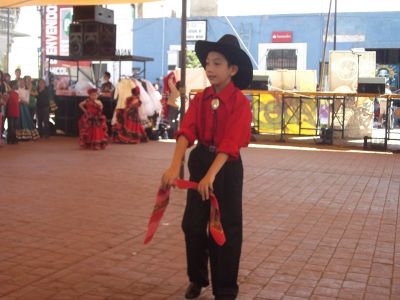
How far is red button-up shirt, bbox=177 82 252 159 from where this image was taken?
344 centimetres

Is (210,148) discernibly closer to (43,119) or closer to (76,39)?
(43,119)

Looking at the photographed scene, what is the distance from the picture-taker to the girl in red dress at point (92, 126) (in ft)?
41.4

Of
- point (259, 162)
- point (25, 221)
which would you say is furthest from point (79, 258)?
point (259, 162)

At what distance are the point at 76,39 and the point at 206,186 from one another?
13.1 metres

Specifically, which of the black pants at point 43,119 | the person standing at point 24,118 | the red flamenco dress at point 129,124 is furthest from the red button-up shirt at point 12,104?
the red flamenco dress at point 129,124

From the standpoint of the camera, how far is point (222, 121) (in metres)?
3.55

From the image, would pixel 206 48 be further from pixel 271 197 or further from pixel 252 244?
pixel 271 197

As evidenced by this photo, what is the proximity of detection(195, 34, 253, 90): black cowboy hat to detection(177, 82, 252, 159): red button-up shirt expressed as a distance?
0.26ft

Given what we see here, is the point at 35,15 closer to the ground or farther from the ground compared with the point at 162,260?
farther from the ground

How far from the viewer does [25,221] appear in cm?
592

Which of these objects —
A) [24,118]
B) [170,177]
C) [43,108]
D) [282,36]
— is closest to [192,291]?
[170,177]

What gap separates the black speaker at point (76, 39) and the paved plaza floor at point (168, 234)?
5930 millimetres

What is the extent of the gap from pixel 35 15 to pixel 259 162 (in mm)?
21508

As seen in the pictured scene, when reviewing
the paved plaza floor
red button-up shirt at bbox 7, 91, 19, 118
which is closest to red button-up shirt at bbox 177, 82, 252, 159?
the paved plaza floor
